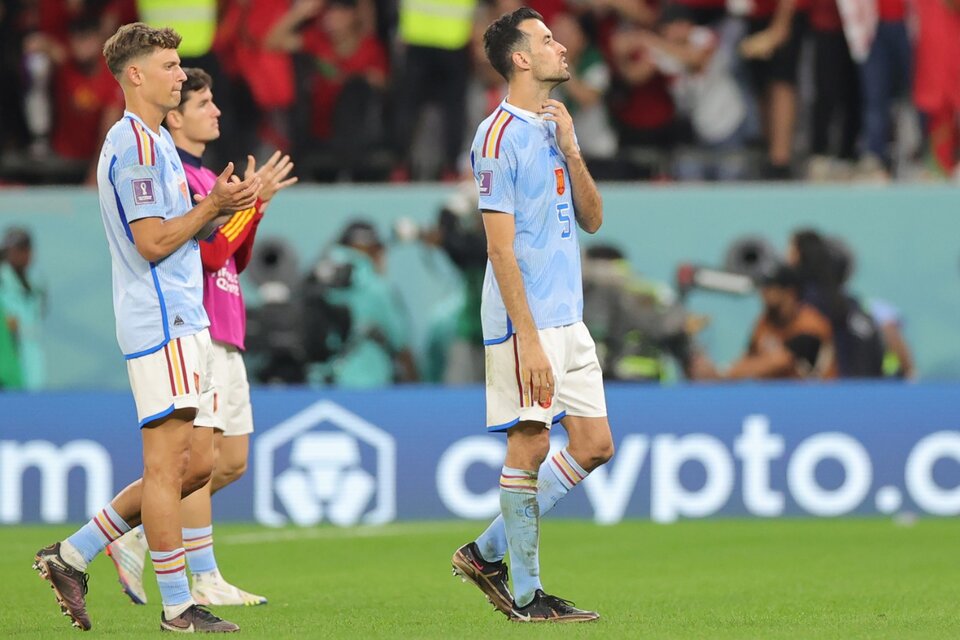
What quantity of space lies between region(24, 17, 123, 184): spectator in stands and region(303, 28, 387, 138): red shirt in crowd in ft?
5.84

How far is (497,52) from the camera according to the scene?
7.67 m

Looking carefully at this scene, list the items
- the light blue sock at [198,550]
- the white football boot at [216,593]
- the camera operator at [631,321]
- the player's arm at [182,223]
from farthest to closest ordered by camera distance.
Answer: the camera operator at [631,321]
the light blue sock at [198,550]
the white football boot at [216,593]
the player's arm at [182,223]

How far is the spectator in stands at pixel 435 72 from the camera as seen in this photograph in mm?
15609

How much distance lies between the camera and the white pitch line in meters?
12.5

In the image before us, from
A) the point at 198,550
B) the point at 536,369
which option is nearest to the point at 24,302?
the point at 198,550

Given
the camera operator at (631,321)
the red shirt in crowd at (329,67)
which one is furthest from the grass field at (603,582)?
the red shirt in crowd at (329,67)

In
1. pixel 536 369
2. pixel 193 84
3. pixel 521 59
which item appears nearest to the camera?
pixel 536 369

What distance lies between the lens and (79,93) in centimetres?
1598

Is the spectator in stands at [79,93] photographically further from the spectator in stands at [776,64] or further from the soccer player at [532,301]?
the soccer player at [532,301]

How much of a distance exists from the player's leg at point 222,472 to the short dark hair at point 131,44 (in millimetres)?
1663

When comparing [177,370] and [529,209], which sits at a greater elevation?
[529,209]

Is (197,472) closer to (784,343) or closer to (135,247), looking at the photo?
(135,247)

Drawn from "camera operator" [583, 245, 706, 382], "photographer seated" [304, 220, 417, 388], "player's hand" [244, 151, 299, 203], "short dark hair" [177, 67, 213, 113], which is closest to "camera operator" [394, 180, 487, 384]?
"photographer seated" [304, 220, 417, 388]

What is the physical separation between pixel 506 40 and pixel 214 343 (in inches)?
89.1
